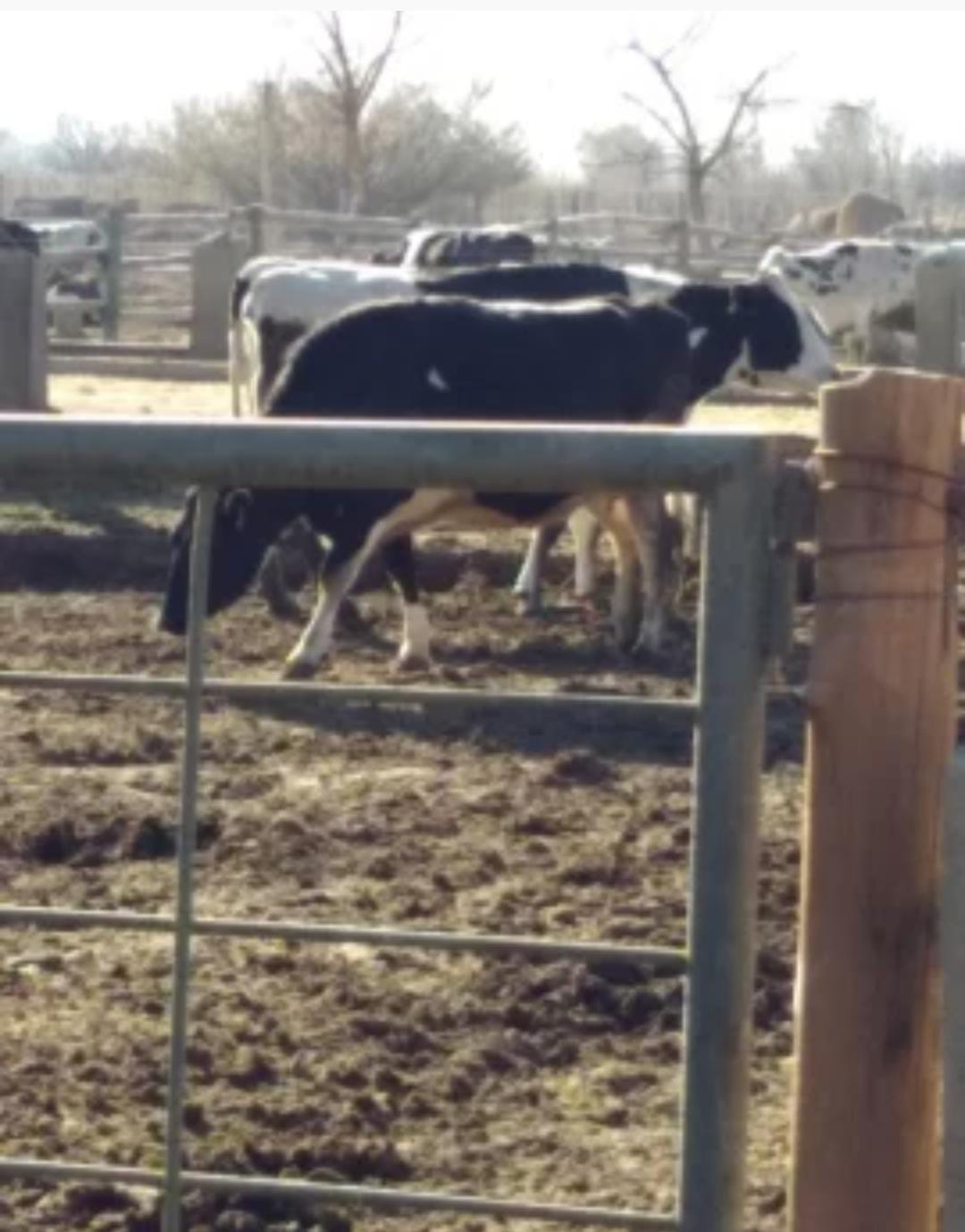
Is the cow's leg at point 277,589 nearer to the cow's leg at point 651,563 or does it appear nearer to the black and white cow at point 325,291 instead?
the cow's leg at point 651,563

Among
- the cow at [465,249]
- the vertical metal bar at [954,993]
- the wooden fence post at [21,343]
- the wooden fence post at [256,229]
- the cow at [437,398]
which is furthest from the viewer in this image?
the wooden fence post at [256,229]

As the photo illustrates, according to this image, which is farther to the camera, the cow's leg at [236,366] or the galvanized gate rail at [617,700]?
the cow's leg at [236,366]

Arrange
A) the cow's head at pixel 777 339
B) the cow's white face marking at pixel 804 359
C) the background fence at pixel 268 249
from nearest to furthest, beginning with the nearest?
the cow's head at pixel 777 339 < the cow's white face marking at pixel 804 359 < the background fence at pixel 268 249

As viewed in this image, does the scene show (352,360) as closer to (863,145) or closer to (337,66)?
(337,66)

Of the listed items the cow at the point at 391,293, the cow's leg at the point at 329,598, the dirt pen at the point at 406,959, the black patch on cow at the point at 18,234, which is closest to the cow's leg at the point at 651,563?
the cow's leg at the point at 329,598

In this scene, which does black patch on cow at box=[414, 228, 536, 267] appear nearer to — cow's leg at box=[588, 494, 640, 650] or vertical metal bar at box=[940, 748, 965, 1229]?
cow's leg at box=[588, 494, 640, 650]

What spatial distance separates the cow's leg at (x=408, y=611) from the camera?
11.0 meters

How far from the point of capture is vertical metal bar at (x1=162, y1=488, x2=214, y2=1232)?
11.2 ft

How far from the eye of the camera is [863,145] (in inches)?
4060

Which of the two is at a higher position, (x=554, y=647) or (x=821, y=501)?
(x=821, y=501)

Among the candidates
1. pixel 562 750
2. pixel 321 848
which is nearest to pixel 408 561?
pixel 562 750

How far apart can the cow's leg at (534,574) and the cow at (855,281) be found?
1631 cm

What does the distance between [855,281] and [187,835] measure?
25.9 m

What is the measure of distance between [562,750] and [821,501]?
570 cm
